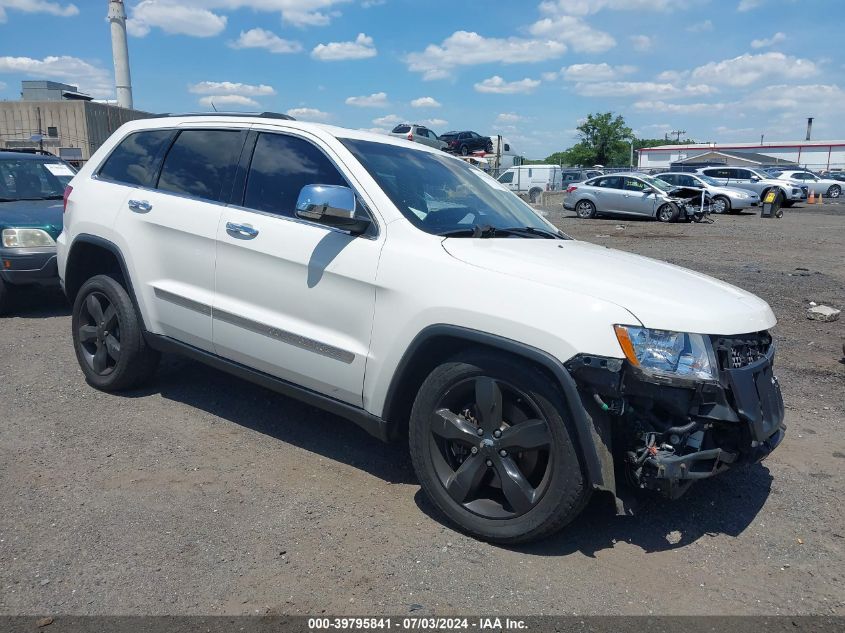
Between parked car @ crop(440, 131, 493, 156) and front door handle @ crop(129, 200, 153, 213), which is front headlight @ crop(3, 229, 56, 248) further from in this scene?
parked car @ crop(440, 131, 493, 156)

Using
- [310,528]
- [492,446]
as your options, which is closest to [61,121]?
[310,528]

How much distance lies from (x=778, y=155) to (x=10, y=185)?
8167 centimetres

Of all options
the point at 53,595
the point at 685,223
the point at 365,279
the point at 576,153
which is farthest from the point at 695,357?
the point at 576,153

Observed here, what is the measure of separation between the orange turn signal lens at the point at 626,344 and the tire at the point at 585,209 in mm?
22533

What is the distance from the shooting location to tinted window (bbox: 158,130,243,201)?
14.2ft

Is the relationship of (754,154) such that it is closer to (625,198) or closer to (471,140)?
(471,140)

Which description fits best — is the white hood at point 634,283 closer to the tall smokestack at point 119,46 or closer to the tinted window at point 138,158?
the tinted window at point 138,158

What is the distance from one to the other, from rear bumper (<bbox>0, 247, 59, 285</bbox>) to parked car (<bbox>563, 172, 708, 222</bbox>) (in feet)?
64.3

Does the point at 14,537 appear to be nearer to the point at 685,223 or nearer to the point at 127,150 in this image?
the point at 127,150

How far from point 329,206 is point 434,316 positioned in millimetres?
787

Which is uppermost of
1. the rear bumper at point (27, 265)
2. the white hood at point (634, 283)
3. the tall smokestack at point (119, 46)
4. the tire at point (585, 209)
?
A: the tall smokestack at point (119, 46)

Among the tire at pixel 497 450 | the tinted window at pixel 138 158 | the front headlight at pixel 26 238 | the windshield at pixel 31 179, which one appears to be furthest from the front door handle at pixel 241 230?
the windshield at pixel 31 179

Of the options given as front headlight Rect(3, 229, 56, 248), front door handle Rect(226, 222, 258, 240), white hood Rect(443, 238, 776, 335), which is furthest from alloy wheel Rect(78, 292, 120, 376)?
white hood Rect(443, 238, 776, 335)

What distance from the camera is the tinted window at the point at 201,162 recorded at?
171 inches
